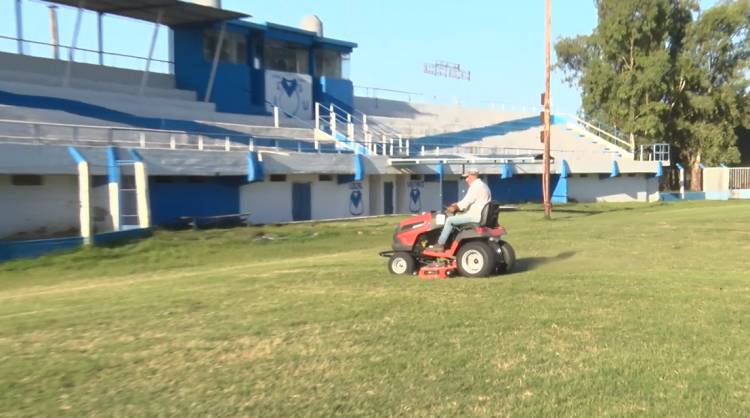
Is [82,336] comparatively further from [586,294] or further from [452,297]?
[586,294]

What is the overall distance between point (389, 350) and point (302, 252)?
13556 millimetres

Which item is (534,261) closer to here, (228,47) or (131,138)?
(131,138)

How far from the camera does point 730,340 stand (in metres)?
6.61

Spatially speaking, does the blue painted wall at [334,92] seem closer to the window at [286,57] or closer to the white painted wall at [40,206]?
the window at [286,57]

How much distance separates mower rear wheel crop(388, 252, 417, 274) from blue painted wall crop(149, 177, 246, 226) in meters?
16.9

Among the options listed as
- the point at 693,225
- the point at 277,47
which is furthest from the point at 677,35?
the point at 693,225

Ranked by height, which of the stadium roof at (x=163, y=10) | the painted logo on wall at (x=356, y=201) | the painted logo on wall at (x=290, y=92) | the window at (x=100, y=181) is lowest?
the painted logo on wall at (x=356, y=201)

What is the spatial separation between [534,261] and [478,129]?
42950 mm

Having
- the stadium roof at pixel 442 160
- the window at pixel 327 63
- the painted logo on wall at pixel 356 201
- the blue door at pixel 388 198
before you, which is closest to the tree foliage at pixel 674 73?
the stadium roof at pixel 442 160

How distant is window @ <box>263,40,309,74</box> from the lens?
146 ft

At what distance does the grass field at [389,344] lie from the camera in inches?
201

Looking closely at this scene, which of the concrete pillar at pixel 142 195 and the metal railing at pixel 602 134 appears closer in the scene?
the concrete pillar at pixel 142 195

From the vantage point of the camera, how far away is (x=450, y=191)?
42.8 meters

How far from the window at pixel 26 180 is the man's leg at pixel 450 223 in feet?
55.8
